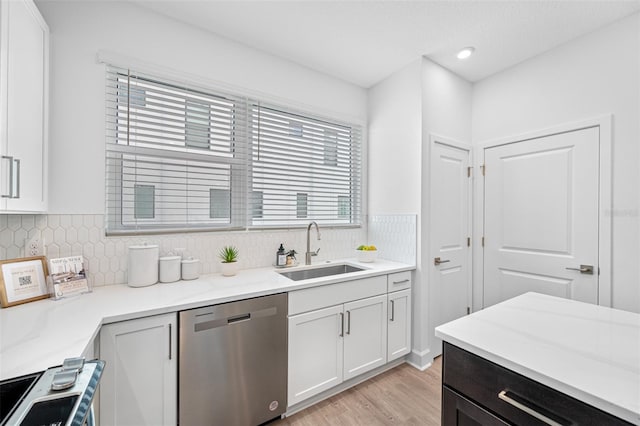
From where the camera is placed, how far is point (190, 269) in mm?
1866

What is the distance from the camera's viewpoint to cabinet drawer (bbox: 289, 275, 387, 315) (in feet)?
5.86

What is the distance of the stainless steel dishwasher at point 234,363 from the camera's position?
1417 millimetres

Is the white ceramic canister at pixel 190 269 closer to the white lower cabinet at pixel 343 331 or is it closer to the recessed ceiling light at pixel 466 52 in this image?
the white lower cabinet at pixel 343 331

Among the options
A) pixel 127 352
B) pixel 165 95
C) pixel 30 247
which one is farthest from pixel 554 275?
pixel 30 247

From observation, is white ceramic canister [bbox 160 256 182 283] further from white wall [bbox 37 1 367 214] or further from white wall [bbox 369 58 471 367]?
white wall [bbox 369 58 471 367]

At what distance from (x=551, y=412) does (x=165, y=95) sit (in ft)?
8.45

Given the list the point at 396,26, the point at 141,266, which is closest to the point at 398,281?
the point at 141,266

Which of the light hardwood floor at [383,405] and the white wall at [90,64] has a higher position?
the white wall at [90,64]

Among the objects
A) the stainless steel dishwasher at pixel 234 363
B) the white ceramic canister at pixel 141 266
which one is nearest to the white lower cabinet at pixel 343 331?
the stainless steel dishwasher at pixel 234 363

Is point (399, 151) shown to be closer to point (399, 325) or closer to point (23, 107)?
point (399, 325)

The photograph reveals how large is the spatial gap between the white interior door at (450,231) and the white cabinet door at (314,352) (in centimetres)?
108

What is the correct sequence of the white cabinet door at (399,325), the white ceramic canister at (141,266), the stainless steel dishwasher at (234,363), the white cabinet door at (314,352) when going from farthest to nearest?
the white cabinet door at (399,325) < the white cabinet door at (314,352) < the white ceramic canister at (141,266) < the stainless steel dishwasher at (234,363)

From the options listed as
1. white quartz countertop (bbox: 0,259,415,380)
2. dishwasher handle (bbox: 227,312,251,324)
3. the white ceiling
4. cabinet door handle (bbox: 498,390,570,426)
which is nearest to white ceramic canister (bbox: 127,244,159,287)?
white quartz countertop (bbox: 0,259,415,380)

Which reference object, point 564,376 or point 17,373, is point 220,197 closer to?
point 17,373
